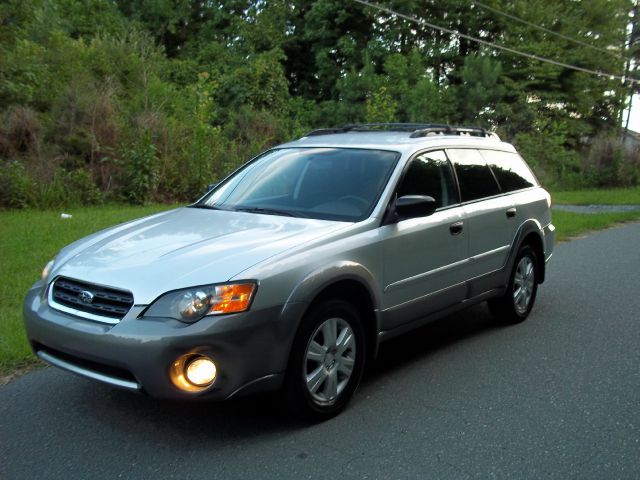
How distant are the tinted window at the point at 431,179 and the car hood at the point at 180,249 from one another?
803 millimetres

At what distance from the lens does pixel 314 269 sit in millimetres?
4035

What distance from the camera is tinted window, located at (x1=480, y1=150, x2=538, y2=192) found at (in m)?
6.29

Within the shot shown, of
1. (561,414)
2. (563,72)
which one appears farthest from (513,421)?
(563,72)

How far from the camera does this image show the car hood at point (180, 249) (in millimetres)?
3746

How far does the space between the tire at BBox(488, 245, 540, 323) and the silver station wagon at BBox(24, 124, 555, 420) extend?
0.03 meters

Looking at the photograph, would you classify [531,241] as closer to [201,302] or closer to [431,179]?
[431,179]

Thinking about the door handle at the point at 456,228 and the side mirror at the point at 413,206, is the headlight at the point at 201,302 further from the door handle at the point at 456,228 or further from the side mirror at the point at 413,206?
the door handle at the point at 456,228

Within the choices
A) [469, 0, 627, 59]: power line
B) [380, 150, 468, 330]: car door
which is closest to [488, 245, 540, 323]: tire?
[380, 150, 468, 330]: car door

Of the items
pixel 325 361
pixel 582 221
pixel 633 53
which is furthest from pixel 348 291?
pixel 633 53

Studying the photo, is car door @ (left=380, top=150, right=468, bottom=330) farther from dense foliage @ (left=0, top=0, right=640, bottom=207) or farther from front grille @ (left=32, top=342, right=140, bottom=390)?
dense foliage @ (left=0, top=0, right=640, bottom=207)

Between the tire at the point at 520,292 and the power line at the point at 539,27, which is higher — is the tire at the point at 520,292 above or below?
below

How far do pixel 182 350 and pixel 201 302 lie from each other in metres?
0.26

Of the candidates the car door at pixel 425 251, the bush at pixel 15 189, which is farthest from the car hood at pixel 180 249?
the bush at pixel 15 189

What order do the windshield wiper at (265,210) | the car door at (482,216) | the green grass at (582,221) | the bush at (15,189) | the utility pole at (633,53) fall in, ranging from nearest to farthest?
the windshield wiper at (265,210), the car door at (482,216), the green grass at (582,221), the bush at (15,189), the utility pole at (633,53)
